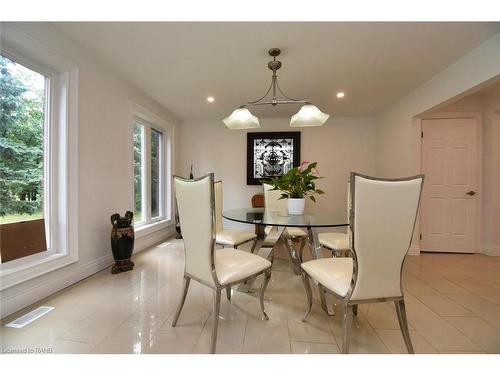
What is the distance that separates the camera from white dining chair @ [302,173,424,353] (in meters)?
1.12

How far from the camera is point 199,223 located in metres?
1.39

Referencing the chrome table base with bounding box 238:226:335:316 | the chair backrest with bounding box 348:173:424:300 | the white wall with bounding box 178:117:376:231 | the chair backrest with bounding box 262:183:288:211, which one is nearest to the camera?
the chair backrest with bounding box 348:173:424:300

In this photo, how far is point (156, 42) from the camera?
2.06 m

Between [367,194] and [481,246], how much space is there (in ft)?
11.6

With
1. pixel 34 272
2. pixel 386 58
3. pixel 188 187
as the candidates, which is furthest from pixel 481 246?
pixel 34 272

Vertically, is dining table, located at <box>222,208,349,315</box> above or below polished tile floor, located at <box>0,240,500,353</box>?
above

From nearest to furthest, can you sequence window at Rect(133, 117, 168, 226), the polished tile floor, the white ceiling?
the polished tile floor
the white ceiling
window at Rect(133, 117, 168, 226)

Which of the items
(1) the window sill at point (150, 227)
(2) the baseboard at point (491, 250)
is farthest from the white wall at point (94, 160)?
(2) the baseboard at point (491, 250)

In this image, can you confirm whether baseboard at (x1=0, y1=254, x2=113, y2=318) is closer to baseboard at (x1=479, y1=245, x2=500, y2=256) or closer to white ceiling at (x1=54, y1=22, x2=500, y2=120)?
white ceiling at (x1=54, y1=22, x2=500, y2=120)

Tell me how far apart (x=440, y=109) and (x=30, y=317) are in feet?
16.7

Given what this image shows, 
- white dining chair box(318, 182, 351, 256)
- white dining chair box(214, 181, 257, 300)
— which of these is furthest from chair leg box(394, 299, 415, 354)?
white dining chair box(214, 181, 257, 300)

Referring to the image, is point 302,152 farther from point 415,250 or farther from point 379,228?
point 379,228

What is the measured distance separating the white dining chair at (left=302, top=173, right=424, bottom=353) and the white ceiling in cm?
149

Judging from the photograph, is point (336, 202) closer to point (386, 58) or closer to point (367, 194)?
point (386, 58)
